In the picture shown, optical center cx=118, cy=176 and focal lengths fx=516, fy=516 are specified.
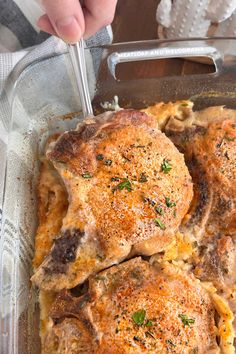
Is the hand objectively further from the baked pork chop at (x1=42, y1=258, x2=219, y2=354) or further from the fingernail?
the baked pork chop at (x1=42, y1=258, x2=219, y2=354)

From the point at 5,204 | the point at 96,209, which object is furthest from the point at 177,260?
the point at 5,204

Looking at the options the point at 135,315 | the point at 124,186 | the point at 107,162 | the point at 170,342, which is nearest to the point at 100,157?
the point at 107,162

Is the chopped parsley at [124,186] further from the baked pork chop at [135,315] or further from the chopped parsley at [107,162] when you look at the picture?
the baked pork chop at [135,315]

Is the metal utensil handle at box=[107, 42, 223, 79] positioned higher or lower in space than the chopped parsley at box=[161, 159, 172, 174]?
higher

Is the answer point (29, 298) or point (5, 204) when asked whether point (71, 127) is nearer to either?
point (5, 204)

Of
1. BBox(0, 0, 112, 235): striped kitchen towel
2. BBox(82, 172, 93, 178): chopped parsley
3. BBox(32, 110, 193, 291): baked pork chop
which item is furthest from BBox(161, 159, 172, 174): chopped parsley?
BBox(0, 0, 112, 235): striped kitchen towel

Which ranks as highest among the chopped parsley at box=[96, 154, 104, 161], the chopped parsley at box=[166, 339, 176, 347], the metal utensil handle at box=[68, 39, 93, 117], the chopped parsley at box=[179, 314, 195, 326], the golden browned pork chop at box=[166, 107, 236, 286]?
the metal utensil handle at box=[68, 39, 93, 117]

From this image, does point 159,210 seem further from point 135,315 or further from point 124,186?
point 135,315
